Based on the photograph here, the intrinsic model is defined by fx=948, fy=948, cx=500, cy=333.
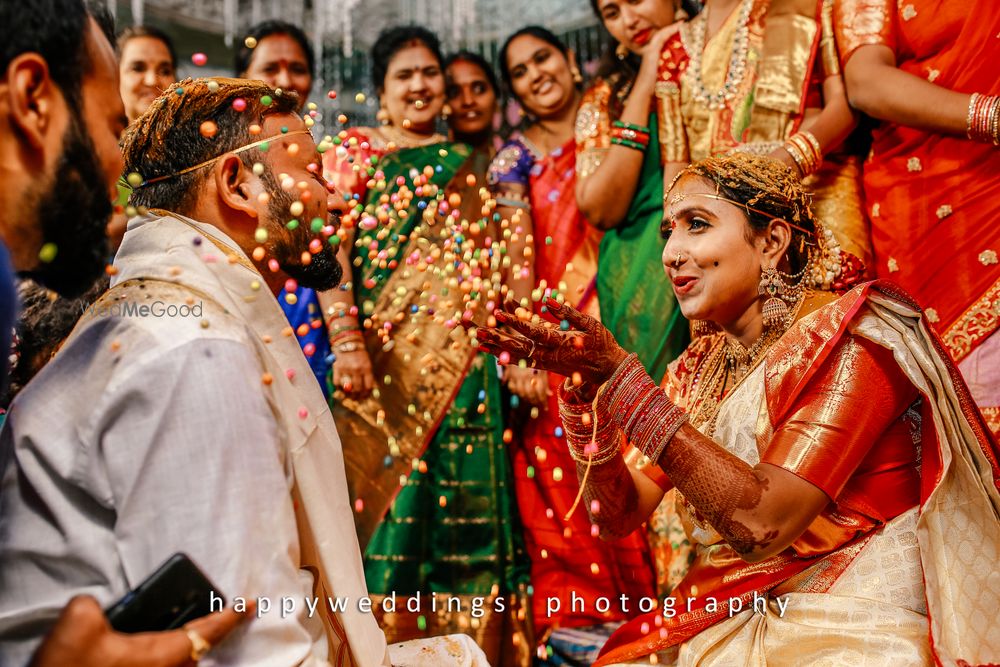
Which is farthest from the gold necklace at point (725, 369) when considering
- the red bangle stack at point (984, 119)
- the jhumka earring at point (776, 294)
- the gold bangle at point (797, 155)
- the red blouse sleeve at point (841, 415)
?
the red bangle stack at point (984, 119)

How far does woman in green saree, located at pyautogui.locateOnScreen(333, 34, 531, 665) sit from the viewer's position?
416 cm

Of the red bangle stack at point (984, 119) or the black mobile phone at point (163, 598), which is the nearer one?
the black mobile phone at point (163, 598)

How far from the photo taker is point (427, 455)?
4.35 metres

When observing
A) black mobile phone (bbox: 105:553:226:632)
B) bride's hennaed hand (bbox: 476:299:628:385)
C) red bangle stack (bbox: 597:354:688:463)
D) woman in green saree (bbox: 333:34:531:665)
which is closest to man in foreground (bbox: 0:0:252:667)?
black mobile phone (bbox: 105:553:226:632)

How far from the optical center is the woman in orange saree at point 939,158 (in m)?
3.31

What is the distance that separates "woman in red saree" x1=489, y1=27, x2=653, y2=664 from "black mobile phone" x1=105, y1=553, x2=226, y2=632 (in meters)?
2.59

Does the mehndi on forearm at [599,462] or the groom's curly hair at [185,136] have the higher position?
the groom's curly hair at [185,136]

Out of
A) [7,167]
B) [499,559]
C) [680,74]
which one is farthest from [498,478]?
[7,167]

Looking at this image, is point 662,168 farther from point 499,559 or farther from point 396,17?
point 396,17

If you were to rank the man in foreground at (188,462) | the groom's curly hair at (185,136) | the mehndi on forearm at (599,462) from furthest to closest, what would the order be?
the mehndi on forearm at (599,462), the groom's curly hair at (185,136), the man in foreground at (188,462)

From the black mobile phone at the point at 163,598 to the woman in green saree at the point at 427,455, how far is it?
2612mm

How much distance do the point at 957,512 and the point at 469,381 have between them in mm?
2394

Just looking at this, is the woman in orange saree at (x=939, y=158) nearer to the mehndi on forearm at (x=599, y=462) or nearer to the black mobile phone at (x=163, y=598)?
the mehndi on forearm at (x=599, y=462)

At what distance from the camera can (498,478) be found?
14.2ft
